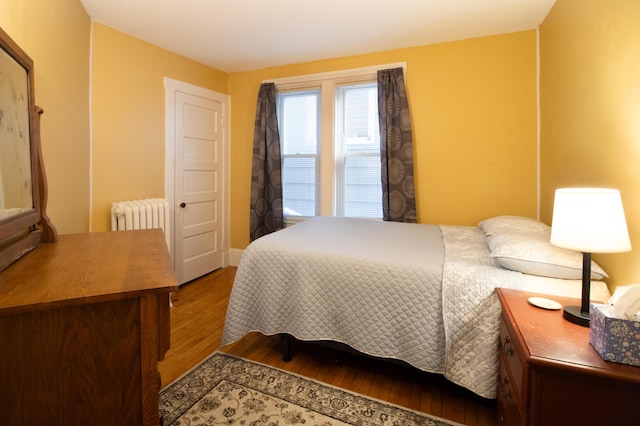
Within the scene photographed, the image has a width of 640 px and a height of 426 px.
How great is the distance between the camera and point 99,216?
2.75m

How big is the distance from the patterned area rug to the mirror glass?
1176 millimetres

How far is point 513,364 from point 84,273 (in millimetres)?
1526

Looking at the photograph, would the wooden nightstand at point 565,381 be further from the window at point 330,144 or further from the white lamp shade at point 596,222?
the window at point 330,144

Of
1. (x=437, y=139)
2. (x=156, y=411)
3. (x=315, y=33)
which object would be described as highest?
(x=315, y=33)

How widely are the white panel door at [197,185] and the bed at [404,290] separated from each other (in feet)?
5.68

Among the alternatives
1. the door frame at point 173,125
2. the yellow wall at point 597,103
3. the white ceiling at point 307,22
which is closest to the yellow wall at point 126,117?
the door frame at point 173,125

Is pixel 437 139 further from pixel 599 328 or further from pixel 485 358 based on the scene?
pixel 599 328

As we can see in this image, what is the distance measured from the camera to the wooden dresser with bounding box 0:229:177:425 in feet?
2.75

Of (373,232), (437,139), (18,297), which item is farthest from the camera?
(437,139)

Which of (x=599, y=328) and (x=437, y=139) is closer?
(x=599, y=328)

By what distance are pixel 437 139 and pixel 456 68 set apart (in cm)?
67

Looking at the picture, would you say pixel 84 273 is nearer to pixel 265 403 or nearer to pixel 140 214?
pixel 265 403

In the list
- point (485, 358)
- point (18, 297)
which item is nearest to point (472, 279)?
point (485, 358)

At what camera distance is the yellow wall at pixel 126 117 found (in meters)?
2.72
